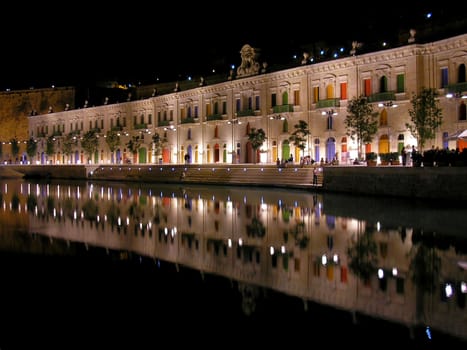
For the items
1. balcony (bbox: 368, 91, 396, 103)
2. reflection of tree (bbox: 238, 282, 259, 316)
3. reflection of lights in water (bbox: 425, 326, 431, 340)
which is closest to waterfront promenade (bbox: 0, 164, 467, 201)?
balcony (bbox: 368, 91, 396, 103)

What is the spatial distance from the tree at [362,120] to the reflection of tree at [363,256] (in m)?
22.8

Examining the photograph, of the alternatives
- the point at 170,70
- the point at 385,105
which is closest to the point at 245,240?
the point at 385,105

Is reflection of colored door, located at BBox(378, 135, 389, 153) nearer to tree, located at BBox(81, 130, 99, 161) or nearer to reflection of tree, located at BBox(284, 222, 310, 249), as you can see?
reflection of tree, located at BBox(284, 222, 310, 249)

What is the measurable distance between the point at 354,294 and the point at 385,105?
99.9 feet

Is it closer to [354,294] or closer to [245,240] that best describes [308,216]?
[245,240]

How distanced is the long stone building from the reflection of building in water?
15.2 meters

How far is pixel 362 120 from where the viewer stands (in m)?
35.4

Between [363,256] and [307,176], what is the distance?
2334cm

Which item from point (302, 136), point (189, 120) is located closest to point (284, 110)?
point (302, 136)

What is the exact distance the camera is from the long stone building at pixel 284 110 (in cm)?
3438

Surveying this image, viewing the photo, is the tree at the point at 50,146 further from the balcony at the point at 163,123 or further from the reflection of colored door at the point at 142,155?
the balcony at the point at 163,123

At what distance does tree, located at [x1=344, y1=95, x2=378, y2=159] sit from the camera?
35.4 meters

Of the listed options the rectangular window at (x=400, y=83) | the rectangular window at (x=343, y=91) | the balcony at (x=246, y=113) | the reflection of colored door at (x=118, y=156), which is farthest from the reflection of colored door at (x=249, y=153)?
the reflection of colored door at (x=118, y=156)

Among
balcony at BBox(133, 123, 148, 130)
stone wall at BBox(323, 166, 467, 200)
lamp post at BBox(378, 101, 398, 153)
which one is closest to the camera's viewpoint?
stone wall at BBox(323, 166, 467, 200)
